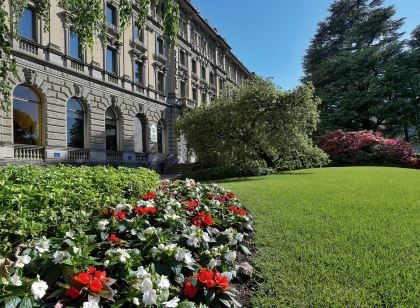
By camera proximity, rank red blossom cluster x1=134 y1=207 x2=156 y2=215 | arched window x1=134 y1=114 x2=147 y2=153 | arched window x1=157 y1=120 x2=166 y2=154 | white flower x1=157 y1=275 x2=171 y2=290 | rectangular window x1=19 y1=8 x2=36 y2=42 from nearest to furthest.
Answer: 1. white flower x1=157 y1=275 x2=171 y2=290
2. red blossom cluster x1=134 y1=207 x2=156 y2=215
3. rectangular window x1=19 y1=8 x2=36 y2=42
4. arched window x1=134 y1=114 x2=147 y2=153
5. arched window x1=157 y1=120 x2=166 y2=154

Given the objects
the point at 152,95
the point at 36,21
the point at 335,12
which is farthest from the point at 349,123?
the point at 36,21

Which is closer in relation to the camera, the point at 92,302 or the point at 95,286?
the point at 92,302

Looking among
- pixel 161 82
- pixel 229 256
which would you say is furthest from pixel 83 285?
pixel 161 82

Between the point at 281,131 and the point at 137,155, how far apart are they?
1136 centimetres

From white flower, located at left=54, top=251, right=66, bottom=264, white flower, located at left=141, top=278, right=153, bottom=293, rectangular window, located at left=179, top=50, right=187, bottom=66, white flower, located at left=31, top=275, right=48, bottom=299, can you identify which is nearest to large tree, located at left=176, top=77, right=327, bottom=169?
rectangular window, located at left=179, top=50, right=187, bottom=66

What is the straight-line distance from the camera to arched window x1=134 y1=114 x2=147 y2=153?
2412 cm

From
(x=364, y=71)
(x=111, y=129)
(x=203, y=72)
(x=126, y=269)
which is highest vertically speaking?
(x=203, y=72)

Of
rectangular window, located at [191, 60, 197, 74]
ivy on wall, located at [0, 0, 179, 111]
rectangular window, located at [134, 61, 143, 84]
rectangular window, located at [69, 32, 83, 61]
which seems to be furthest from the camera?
rectangular window, located at [191, 60, 197, 74]

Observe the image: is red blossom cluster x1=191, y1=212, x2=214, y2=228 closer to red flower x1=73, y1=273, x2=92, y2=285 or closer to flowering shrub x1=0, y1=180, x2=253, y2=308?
flowering shrub x1=0, y1=180, x2=253, y2=308

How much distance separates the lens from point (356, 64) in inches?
1265

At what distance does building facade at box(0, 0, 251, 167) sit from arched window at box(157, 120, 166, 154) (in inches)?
3.5

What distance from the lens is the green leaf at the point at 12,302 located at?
192 centimetres

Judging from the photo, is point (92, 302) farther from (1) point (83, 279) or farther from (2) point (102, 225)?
(2) point (102, 225)

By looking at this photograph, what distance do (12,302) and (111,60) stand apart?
72.5ft
